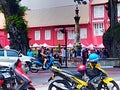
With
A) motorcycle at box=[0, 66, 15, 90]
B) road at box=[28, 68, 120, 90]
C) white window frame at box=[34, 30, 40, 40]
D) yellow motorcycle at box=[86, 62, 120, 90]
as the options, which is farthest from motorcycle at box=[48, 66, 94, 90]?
white window frame at box=[34, 30, 40, 40]

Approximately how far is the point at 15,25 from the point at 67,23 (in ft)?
107

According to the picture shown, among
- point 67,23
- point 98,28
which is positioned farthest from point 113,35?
point 67,23

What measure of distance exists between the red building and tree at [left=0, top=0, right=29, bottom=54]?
2677 cm

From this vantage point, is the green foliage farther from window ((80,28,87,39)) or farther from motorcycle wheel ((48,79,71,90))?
window ((80,28,87,39))

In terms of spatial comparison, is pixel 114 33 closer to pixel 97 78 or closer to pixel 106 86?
pixel 106 86

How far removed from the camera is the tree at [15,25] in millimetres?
36250

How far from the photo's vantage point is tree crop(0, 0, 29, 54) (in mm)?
36250

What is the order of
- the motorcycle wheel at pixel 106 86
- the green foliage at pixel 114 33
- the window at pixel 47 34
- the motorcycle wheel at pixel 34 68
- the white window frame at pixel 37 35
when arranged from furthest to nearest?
the white window frame at pixel 37 35 → the window at pixel 47 34 → the green foliage at pixel 114 33 → the motorcycle wheel at pixel 34 68 → the motorcycle wheel at pixel 106 86

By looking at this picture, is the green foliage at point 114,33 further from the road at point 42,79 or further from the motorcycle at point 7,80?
the motorcycle at point 7,80

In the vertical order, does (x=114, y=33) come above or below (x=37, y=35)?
above

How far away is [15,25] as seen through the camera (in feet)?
119

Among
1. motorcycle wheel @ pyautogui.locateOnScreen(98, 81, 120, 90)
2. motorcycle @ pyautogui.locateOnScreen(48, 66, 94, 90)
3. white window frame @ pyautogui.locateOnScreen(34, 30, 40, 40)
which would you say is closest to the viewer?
motorcycle @ pyautogui.locateOnScreen(48, 66, 94, 90)

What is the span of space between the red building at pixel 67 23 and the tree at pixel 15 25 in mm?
26773

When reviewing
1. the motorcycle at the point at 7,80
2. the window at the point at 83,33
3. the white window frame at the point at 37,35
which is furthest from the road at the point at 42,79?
the white window frame at the point at 37,35
